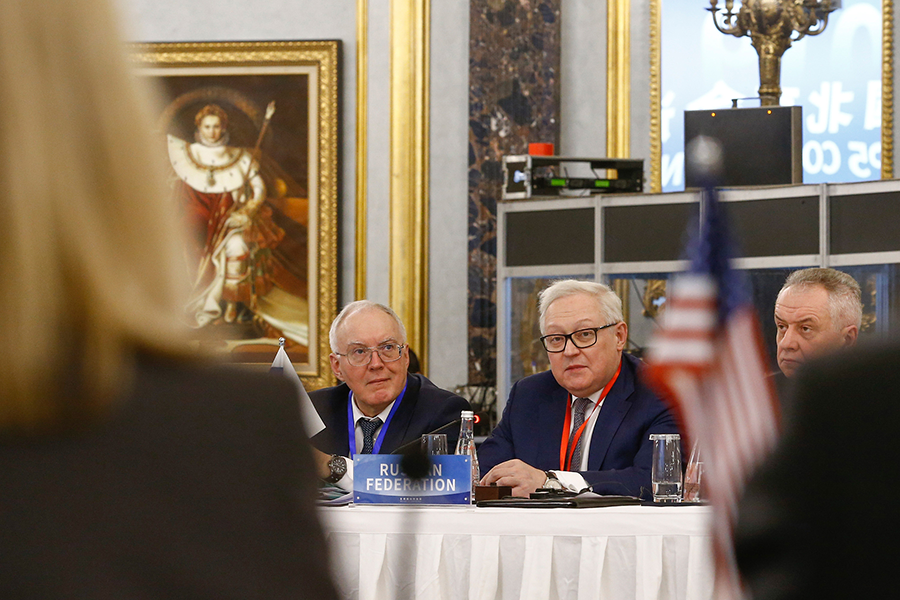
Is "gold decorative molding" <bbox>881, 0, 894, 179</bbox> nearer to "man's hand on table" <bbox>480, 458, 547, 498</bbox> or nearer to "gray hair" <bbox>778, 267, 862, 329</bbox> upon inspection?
"gray hair" <bbox>778, 267, 862, 329</bbox>

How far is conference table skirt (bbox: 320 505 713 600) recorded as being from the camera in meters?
2.86

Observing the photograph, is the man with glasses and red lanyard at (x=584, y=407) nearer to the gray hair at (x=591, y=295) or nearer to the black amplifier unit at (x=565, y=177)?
the gray hair at (x=591, y=295)

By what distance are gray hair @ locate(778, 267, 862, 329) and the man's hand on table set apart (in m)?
1.36

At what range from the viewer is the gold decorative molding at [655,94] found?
23.3 feet

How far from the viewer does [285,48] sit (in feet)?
24.6

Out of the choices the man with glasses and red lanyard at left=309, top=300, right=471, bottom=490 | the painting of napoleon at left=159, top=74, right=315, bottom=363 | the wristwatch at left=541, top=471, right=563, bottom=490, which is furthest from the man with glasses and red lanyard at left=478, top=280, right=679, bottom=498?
the painting of napoleon at left=159, top=74, right=315, bottom=363

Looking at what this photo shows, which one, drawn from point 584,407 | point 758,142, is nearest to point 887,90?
point 758,142

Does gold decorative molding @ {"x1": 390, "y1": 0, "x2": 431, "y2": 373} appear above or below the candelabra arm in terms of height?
below

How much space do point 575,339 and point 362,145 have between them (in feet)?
11.8

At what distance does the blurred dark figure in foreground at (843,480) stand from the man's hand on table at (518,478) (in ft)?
8.46

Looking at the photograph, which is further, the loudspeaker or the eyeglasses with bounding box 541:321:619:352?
the loudspeaker

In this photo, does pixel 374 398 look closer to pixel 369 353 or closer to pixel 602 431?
pixel 369 353

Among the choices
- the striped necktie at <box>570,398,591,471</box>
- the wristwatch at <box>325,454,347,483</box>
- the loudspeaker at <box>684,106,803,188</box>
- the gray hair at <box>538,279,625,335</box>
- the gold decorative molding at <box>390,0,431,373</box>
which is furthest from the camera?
the gold decorative molding at <box>390,0,431,373</box>

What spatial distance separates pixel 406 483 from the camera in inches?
124
